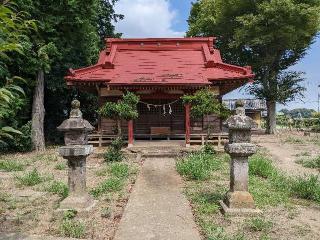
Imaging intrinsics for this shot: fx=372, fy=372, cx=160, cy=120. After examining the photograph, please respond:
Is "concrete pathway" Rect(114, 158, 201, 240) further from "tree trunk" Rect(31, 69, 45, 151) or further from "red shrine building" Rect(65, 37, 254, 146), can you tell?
"tree trunk" Rect(31, 69, 45, 151)

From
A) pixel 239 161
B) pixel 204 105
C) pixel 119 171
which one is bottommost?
pixel 119 171

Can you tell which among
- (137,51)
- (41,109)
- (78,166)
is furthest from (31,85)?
(78,166)

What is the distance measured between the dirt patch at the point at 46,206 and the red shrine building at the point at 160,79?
6.67m

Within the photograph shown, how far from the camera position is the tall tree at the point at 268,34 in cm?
2756

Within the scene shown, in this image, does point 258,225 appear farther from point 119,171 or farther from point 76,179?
point 119,171

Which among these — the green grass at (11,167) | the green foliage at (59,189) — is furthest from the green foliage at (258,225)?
the green grass at (11,167)

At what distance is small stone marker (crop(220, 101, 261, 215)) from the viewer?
24.1ft

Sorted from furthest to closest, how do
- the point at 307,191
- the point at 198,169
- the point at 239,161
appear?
the point at 198,169 → the point at 307,191 → the point at 239,161

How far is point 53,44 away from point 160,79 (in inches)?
214

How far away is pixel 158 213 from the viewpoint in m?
7.29

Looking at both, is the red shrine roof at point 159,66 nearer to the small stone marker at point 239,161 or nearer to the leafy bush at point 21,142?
the leafy bush at point 21,142

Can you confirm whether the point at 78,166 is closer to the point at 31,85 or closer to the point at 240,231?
the point at 240,231

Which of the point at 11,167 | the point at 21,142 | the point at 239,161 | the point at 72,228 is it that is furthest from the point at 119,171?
the point at 21,142

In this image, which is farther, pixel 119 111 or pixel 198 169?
pixel 119 111
